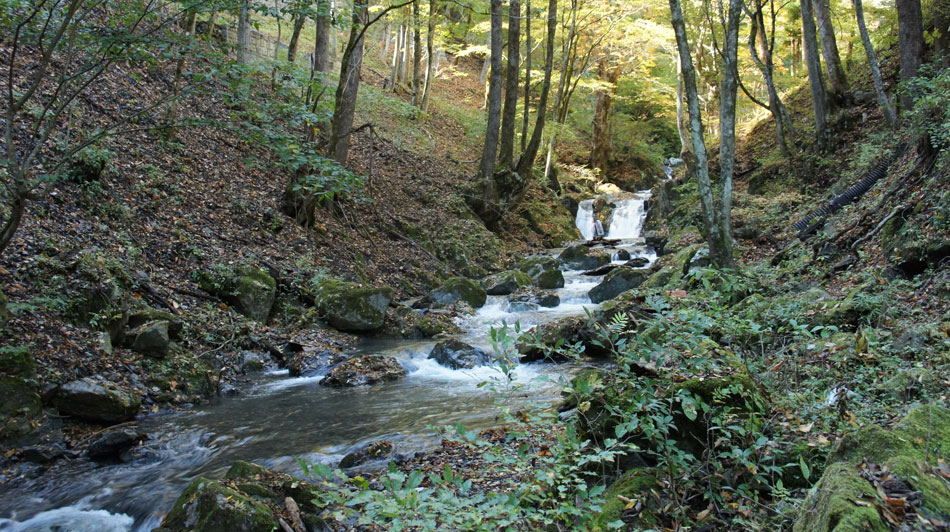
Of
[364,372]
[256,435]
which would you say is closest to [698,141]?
[364,372]

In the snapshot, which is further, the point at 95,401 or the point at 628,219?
the point at 628,219

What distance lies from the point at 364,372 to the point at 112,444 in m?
3.29

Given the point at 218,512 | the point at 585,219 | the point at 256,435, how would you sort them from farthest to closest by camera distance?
the point at 585,219
the point at 256,435
the point at 218,512

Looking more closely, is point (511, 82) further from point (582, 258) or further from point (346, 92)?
point (346, 92)

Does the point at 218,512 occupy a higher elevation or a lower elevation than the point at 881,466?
lower

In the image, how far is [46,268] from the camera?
7.02 metres

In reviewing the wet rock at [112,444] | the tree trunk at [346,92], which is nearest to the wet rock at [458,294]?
the tree trunk at [346,92]

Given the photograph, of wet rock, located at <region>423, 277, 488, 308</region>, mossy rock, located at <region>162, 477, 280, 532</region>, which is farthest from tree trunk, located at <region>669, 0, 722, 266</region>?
mossy rock, located at <region>162, 477, 280, 532</region>

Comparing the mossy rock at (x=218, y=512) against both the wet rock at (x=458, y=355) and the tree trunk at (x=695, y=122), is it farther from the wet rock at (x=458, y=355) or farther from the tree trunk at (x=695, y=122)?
the tree trunk at (x=695, y=122)

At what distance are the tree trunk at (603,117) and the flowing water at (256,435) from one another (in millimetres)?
19695

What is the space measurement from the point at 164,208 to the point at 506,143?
11.1 m

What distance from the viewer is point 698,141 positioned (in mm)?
8562

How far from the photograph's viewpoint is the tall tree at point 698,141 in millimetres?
8531

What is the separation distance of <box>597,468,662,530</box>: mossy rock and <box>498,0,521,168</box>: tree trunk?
15.5 metres
